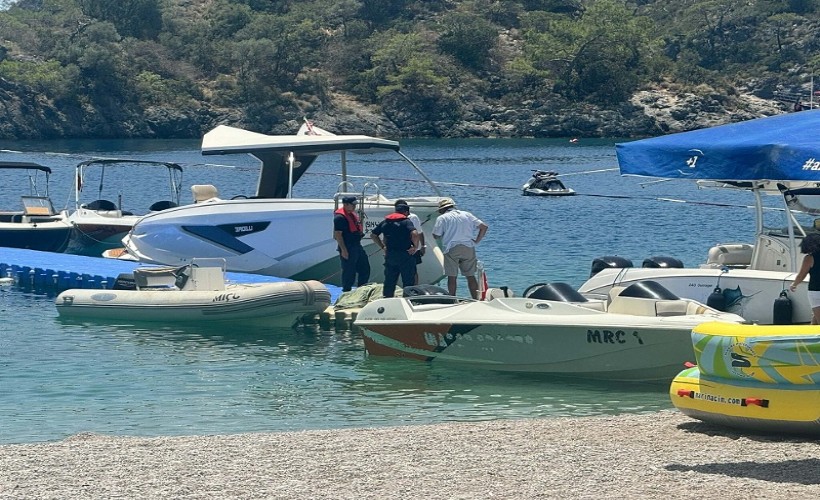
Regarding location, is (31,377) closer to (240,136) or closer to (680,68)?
(240,136)

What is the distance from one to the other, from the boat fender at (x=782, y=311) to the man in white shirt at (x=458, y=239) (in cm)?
507

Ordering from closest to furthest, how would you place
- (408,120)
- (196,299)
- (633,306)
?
1. (633,306)
2. (196,299)
3. (408,120)

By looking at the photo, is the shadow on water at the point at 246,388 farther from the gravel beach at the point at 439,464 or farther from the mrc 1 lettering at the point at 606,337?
→ the gravel beach at the point at 439,464

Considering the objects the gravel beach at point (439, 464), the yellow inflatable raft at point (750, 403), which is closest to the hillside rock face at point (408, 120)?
the gravel beach at point (439, 464)

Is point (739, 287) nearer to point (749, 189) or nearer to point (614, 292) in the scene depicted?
point (614, 292)

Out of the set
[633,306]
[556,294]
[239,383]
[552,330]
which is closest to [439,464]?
[552,330]

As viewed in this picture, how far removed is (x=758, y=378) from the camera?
968 cm

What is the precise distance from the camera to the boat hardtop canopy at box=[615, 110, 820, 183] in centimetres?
1288

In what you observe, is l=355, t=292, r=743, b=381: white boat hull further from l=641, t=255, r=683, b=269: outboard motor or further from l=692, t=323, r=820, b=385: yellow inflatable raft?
l=692, t=323, r=820, b=385: yellow inflatable raft

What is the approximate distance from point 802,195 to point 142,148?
299 ft

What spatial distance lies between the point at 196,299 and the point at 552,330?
21.1 ft

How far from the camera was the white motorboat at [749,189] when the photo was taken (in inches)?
518

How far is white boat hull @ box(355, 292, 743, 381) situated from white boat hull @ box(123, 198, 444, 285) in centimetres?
532

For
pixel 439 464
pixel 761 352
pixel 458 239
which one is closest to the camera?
pixel 439 464
